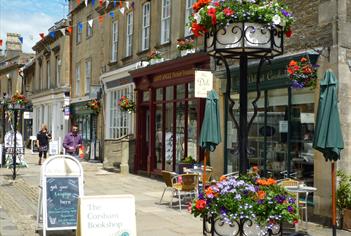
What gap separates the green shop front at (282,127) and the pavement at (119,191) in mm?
1531

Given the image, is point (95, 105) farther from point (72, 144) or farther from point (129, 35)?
point (72, 144)

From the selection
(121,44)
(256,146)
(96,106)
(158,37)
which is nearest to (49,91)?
(96,106)

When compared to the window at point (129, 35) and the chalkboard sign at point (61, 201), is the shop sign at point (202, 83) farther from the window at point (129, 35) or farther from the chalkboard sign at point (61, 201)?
the window at point (129, 35)

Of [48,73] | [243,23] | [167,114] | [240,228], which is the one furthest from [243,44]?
[48,73]

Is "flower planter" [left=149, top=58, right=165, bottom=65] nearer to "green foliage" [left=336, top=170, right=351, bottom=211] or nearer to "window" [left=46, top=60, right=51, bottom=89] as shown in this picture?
"green foliage" [left=336, top=170, right=351, bottom=211]

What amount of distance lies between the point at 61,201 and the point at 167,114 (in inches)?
365

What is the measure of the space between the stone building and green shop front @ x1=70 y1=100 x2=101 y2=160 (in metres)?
1.61

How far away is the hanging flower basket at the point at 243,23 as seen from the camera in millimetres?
5594

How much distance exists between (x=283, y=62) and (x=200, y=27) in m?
4.98

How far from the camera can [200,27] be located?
19.3 ft

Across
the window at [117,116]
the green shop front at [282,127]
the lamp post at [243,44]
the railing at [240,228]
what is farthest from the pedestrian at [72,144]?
the railing at [240,228]

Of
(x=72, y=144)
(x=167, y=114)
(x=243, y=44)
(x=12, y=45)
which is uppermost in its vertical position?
(x=12, y=45)

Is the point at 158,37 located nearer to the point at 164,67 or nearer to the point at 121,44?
the point at 164,67

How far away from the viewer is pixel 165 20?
707 inches
